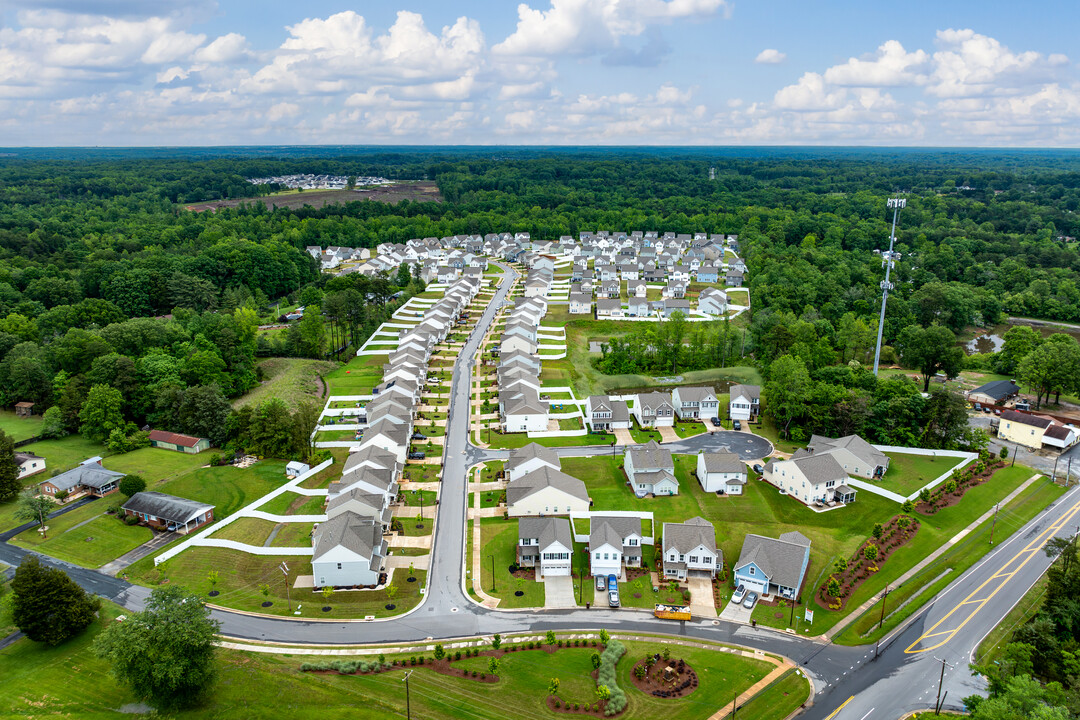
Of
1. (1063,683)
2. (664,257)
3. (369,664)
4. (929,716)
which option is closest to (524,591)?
(369,664)

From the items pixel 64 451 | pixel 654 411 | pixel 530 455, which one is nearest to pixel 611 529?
pixel 530 455

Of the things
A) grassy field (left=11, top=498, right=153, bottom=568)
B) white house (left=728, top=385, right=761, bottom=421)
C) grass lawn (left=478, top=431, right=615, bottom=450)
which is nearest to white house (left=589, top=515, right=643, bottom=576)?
grass lawn (left=478, top=431, right=615, bottom=450)

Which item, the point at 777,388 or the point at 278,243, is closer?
the point at 777,388

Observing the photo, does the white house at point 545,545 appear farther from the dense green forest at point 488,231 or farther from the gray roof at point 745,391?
the dense green forest at point 488,231

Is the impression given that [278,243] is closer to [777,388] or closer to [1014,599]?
[777,388]

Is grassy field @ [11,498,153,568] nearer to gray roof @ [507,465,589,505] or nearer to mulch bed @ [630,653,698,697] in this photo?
gray roof @ [507,465,589,505]

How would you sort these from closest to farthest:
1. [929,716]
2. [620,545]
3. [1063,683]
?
1. [929,716]
2. [1063,683]
3. [620,545]

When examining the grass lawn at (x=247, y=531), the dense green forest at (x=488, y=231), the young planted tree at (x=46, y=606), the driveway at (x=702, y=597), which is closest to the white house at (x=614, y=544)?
the driveway at (x=702, y=597)
